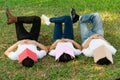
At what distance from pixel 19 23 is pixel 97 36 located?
1353 mm

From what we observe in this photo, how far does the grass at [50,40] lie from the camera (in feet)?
16.2

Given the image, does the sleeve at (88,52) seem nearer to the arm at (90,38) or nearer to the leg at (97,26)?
the arm at (90,38)

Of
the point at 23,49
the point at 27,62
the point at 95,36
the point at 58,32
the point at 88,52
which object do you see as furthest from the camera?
the point at 58,32

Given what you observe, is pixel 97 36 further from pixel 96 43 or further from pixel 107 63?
pixel 107 63

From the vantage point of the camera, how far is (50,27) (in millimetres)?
6859

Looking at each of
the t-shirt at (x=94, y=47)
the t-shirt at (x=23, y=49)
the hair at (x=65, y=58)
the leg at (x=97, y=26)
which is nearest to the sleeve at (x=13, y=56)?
the t-shirt at (x=23, y=49)

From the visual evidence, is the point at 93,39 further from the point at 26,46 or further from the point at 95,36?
the point at 26,46

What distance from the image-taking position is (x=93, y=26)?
237 inches

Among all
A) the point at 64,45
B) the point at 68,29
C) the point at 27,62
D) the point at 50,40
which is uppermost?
the point at 68,29

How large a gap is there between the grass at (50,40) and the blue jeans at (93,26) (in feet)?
0.91

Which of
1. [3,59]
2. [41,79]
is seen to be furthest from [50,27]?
[41,79]

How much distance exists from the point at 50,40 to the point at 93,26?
0.84 meters

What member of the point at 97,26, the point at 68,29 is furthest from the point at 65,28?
the point at 97,26

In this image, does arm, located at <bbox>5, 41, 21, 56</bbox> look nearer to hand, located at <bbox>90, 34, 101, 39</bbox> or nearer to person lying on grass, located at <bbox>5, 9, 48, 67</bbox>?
person lying on grass, located at <bbox>5, 9, 48, 67</bbox>
